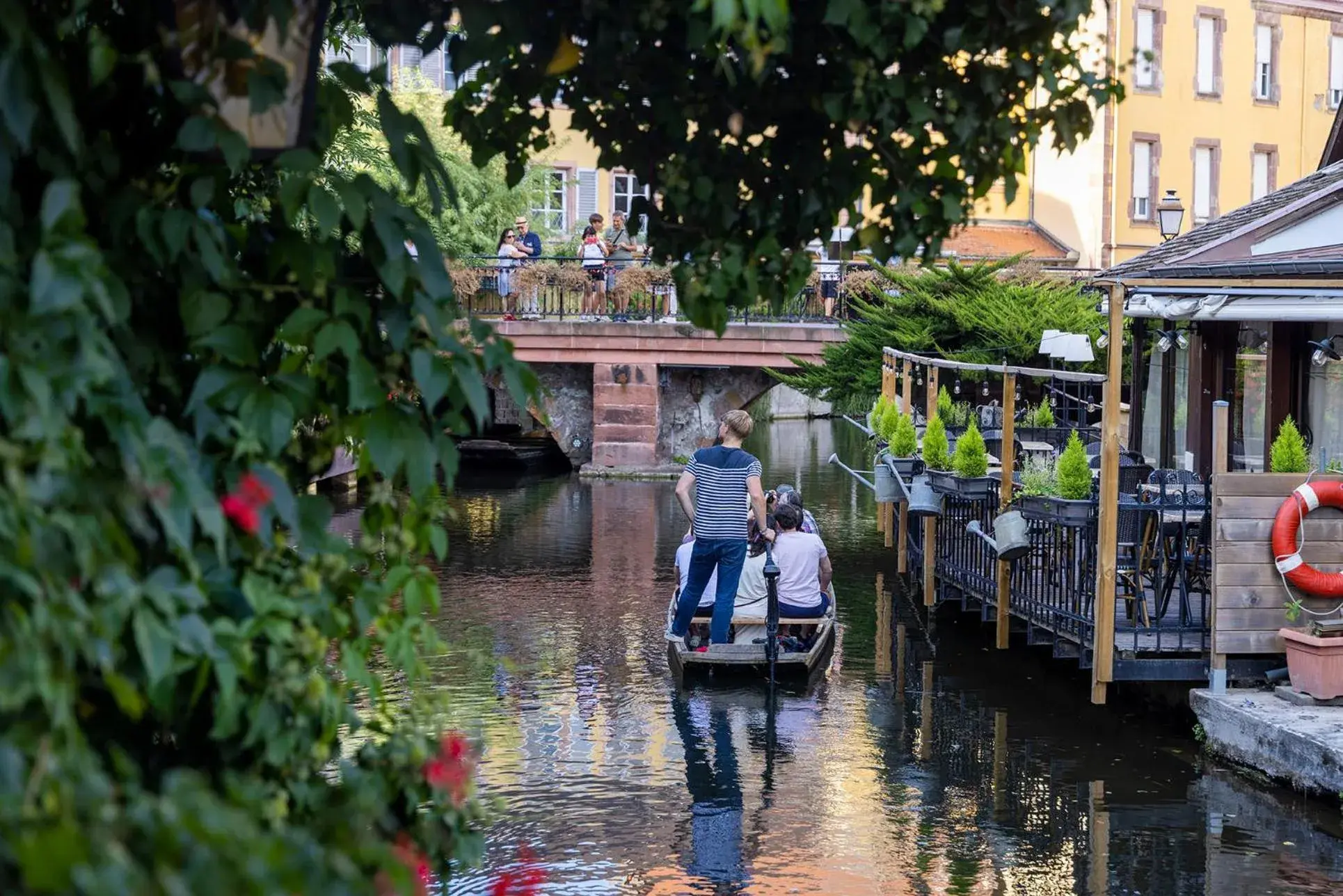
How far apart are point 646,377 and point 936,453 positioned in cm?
1696

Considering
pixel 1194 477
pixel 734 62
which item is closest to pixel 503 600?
pixel 1194 477

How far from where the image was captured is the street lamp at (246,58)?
3273mm

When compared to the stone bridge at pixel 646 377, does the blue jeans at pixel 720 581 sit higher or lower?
lower

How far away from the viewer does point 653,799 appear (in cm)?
Result: 888

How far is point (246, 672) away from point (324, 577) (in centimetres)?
38

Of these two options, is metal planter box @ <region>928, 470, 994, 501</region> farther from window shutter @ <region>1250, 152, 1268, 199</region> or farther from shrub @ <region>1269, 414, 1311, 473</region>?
window shutter @ <region>1250, 152, 1268, 199</region>

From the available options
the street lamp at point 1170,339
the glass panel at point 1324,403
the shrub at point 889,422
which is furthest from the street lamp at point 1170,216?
the glass panel at point 1324,403

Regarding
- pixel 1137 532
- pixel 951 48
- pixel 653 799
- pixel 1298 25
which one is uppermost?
pixel 1298 25

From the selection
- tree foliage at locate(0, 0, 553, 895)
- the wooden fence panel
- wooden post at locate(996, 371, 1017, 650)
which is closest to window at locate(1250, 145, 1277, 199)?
wooden post at locate(996, 371, 1017, 650)

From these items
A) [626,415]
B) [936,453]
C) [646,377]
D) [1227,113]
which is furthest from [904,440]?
[1227,113]

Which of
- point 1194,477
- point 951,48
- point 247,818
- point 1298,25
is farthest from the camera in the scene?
point 1298,25

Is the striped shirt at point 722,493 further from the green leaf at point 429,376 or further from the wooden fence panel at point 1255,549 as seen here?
the green leaf at point 429,376

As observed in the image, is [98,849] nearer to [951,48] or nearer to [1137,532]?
[951,48]

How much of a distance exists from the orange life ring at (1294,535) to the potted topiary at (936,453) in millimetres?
4356
